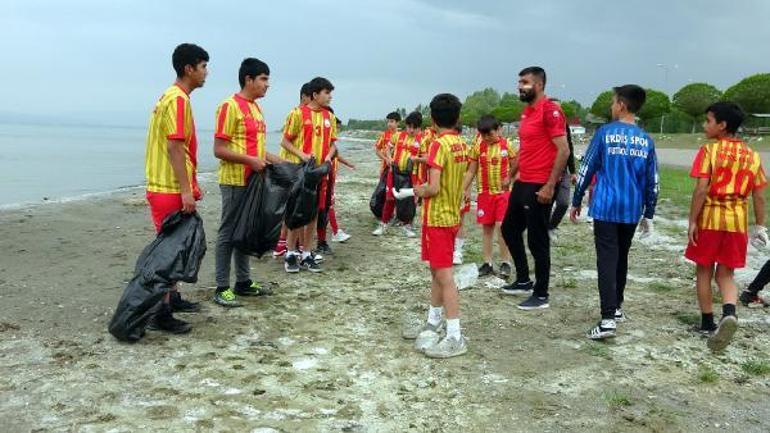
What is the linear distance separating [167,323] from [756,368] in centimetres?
415

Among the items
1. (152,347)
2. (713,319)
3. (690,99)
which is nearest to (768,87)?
A: (690,99)

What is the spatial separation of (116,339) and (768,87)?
50393 millimetres

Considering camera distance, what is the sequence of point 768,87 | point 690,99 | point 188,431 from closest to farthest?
point 188,431, point 768,87, point 690,99

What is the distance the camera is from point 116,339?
4367mm

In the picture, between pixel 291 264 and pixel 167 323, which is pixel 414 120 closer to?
pixel 291 264

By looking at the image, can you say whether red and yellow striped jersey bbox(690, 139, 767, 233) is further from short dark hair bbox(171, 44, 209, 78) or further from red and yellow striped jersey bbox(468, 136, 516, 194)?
short dark hair bbox(171, 44, 209, 78)

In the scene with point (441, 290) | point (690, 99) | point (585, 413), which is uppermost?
point (690, 99)

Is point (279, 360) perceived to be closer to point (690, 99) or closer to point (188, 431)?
point (188, 431)

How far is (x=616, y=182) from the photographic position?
4672 mm

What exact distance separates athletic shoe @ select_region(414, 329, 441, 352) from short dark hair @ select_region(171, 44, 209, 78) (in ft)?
8.61

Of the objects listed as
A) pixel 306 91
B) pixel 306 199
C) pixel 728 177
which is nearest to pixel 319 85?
pixel 306 91

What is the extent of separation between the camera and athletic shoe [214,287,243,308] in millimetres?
5254

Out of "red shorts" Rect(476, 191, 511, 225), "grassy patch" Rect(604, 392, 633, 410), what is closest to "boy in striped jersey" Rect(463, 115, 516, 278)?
"red shorts" Rect(476, 191, 511, 225)

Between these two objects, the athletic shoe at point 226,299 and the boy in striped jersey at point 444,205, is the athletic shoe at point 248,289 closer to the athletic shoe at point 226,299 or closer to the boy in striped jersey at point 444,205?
the athletic shoe at point 226,299
